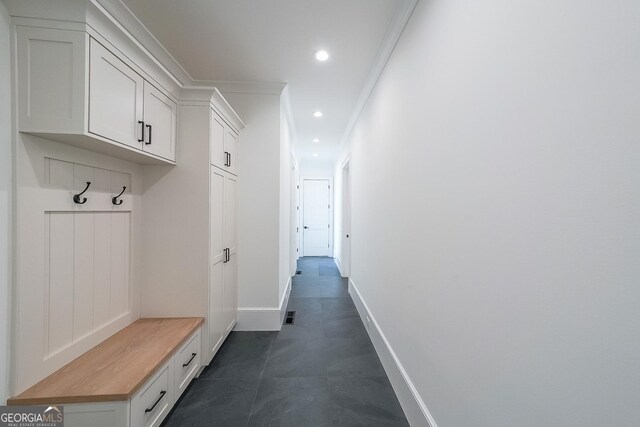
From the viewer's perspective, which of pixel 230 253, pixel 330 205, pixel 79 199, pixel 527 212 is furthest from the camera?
pixel 330 205

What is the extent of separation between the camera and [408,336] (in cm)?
159

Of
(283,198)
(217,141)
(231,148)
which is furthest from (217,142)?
(283,198)

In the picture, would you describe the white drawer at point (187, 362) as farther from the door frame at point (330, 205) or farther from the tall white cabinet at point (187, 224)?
the door frame at point (330, 205)

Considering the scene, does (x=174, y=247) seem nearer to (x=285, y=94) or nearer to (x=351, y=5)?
(x=285, y=94)

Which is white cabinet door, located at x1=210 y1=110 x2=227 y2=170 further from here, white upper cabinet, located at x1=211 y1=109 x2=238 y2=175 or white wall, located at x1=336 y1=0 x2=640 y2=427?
white wall, located at x1=336 y1=0 x2=640 y2=427

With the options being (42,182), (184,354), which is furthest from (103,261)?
(184,354)

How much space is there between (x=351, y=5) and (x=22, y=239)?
2264 millimetres

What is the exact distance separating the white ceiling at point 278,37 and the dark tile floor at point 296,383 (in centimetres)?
268

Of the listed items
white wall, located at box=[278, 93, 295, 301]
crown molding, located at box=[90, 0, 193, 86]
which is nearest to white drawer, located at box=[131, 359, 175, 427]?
white wall, located at box=[278, 93, 295, 301]

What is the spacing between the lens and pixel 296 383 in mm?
1889

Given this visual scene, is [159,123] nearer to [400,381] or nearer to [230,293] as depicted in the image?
[230,293]

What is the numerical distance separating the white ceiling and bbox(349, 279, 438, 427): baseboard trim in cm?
243

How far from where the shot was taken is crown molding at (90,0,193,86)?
5.08 ft
